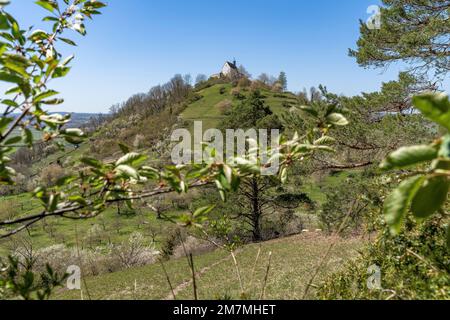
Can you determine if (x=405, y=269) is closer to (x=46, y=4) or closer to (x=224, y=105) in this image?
(x=46, y=4)

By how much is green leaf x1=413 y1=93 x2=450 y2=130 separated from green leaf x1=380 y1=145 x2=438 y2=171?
0.04 m

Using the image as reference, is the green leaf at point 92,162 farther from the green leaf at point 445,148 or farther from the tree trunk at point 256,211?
the tree trunk at point 256,211

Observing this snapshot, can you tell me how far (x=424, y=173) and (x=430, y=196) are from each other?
4cm

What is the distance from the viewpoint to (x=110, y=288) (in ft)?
46.3

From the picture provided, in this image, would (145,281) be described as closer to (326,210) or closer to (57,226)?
(326,210)

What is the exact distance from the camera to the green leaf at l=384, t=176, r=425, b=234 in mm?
488

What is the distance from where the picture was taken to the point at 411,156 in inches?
18.4

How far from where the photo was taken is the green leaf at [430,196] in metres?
0.50

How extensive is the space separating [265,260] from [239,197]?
5.97m

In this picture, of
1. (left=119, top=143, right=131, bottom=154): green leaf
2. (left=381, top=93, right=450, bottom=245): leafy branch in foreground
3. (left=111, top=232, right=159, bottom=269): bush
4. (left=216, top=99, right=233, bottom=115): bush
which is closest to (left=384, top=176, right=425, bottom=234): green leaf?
(left=381, top=93, right=450, bottom=245): leafy branch in foreground

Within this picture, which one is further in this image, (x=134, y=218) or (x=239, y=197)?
(x=134, y=218)

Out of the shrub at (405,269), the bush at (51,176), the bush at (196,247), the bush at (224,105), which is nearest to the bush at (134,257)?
the bush at (196,247)

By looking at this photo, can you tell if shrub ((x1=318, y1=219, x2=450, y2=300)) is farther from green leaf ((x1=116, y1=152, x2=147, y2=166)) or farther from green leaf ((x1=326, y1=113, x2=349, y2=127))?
green leaf ((x1=116, y1=152, x2=147, y2=166))
